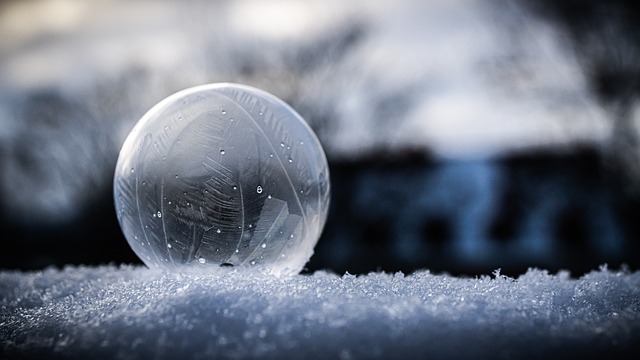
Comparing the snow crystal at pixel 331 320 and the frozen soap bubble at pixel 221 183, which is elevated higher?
the frozen soap bubble at pixel 221 183

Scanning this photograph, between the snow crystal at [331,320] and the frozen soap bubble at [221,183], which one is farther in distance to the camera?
the frozen soap bubble at [221,183]

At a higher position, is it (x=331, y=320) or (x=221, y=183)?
(x=221, y=183)

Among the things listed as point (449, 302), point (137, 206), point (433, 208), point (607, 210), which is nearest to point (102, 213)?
point (433, 208)

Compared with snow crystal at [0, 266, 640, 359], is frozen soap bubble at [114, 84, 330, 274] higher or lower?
higher

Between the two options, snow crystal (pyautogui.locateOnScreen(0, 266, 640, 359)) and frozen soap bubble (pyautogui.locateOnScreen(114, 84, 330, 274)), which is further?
frozen soap bubble (pyautogui.locateOnScreen(114, 84, 330, 274))

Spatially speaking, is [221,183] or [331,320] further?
[221,183]
